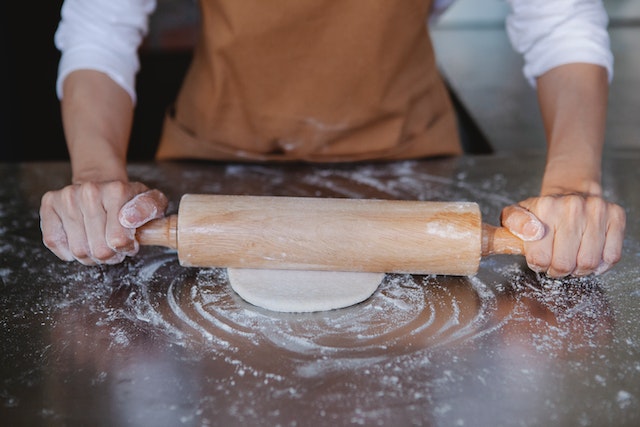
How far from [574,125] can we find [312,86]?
1.75 ft

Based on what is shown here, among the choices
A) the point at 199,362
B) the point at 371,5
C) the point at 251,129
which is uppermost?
the point at 371,5

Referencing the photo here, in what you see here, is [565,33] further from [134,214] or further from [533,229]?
[134,214]

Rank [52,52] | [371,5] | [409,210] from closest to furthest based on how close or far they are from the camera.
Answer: [409,210] → [371,5] → [52,52]

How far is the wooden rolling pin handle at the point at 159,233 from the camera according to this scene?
1.04 m

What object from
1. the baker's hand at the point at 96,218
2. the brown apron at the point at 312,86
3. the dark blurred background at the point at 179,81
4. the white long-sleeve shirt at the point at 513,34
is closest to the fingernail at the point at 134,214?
the baker's hand at the point at 96,218

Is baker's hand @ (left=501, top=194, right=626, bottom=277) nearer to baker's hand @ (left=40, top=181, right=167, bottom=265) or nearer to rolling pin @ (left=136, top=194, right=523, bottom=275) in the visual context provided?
rolling pin @ (left=136, top=194, right=523, bottom=275)

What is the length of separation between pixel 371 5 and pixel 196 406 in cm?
90

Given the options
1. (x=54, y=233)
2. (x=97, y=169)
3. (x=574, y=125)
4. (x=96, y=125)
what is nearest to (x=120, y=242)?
(x=54, y=233)

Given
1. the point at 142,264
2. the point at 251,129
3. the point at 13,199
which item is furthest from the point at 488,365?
the point at 13,199

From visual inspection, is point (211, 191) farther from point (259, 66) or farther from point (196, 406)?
point (196, 406)

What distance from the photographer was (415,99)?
160 cm

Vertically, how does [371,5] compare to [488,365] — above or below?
above

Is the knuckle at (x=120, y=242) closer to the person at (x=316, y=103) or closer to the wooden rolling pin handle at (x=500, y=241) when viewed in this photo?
the person at (x=316, y=103)

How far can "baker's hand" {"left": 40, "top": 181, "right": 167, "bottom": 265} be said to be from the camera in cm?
103
